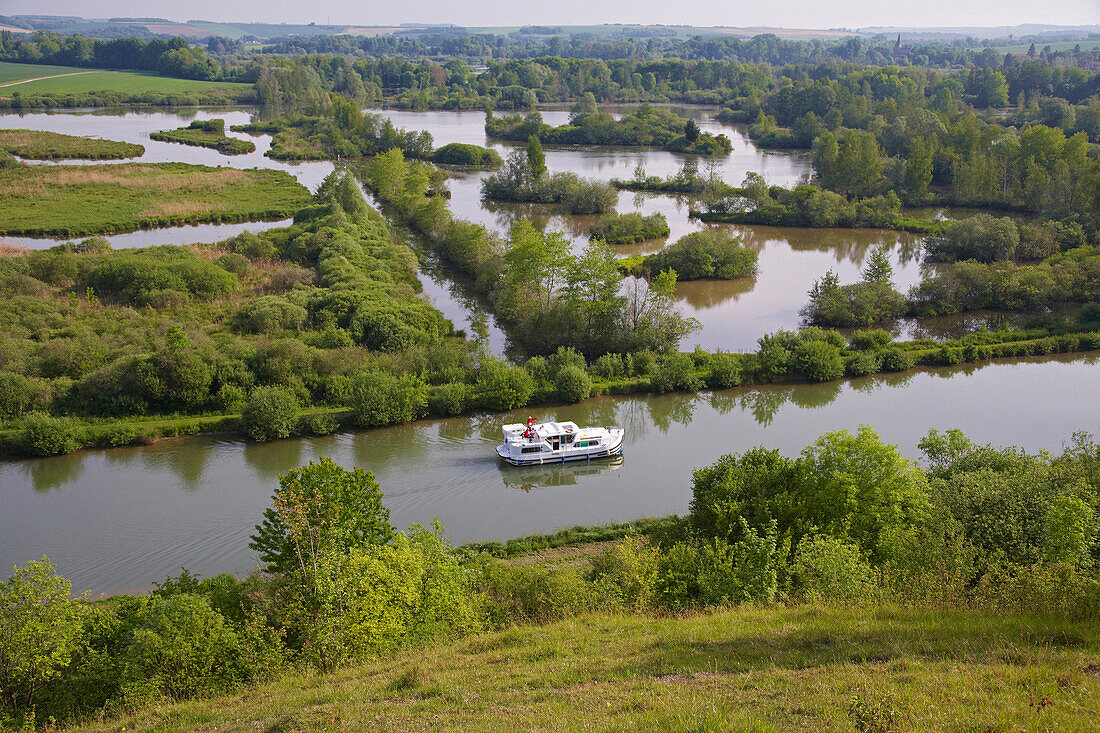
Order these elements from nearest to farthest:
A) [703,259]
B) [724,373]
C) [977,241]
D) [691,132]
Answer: [724,373] < [703,259] < [977,241] < [691,132]

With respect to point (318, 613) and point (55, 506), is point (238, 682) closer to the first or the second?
point (318, 613)

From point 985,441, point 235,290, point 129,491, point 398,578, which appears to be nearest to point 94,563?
point 129,491

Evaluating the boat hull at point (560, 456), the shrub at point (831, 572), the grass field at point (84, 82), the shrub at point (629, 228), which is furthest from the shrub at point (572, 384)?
the grass field at point (84, 82)

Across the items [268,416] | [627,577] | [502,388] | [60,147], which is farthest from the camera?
[60,147]

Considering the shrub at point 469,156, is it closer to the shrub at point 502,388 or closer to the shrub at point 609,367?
the shrub at point 609,367

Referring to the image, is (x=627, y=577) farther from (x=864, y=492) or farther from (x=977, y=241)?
(x=977, y=241)

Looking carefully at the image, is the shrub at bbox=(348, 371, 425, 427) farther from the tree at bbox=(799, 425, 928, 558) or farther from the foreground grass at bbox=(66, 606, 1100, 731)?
the tree at bbox=(799, 425, 928, 558)

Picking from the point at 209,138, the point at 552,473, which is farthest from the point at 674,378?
the point at 209,138
